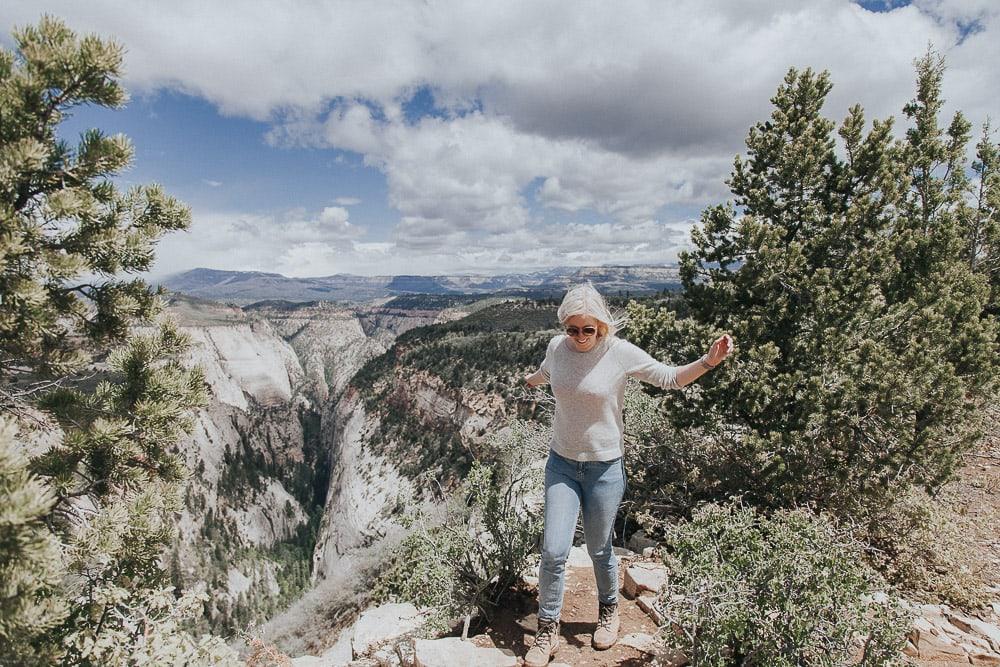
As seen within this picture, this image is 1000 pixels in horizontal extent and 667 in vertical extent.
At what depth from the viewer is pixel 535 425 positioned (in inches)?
345

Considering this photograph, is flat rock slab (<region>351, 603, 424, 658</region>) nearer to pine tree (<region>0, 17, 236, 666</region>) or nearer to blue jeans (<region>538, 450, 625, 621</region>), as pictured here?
blue jeans (<region>538, 450, 625, 621</region>)

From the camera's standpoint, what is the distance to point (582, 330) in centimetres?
310

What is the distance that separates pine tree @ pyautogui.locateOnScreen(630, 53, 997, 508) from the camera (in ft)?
19.7

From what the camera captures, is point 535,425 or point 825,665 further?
point 535,425

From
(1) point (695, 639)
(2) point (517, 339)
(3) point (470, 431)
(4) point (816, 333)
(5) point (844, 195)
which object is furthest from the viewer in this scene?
(2) point (517, 339)

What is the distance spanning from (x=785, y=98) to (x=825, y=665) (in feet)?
24.8

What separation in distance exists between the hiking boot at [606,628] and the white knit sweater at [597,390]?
1331mm

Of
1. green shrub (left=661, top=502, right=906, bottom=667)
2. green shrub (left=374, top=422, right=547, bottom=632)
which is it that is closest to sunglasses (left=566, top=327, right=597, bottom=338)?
green shrub (left=661, top=502, right=906, bottom=667)

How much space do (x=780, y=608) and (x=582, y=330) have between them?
192 cm

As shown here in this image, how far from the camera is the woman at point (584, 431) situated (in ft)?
10.2

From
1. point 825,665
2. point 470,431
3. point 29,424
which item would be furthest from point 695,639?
point 470,431

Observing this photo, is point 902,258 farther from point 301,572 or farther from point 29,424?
point 301,572

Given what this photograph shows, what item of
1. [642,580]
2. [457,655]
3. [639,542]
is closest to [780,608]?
[642,580]

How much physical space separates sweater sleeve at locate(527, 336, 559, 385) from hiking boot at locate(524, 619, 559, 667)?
5.58ft
